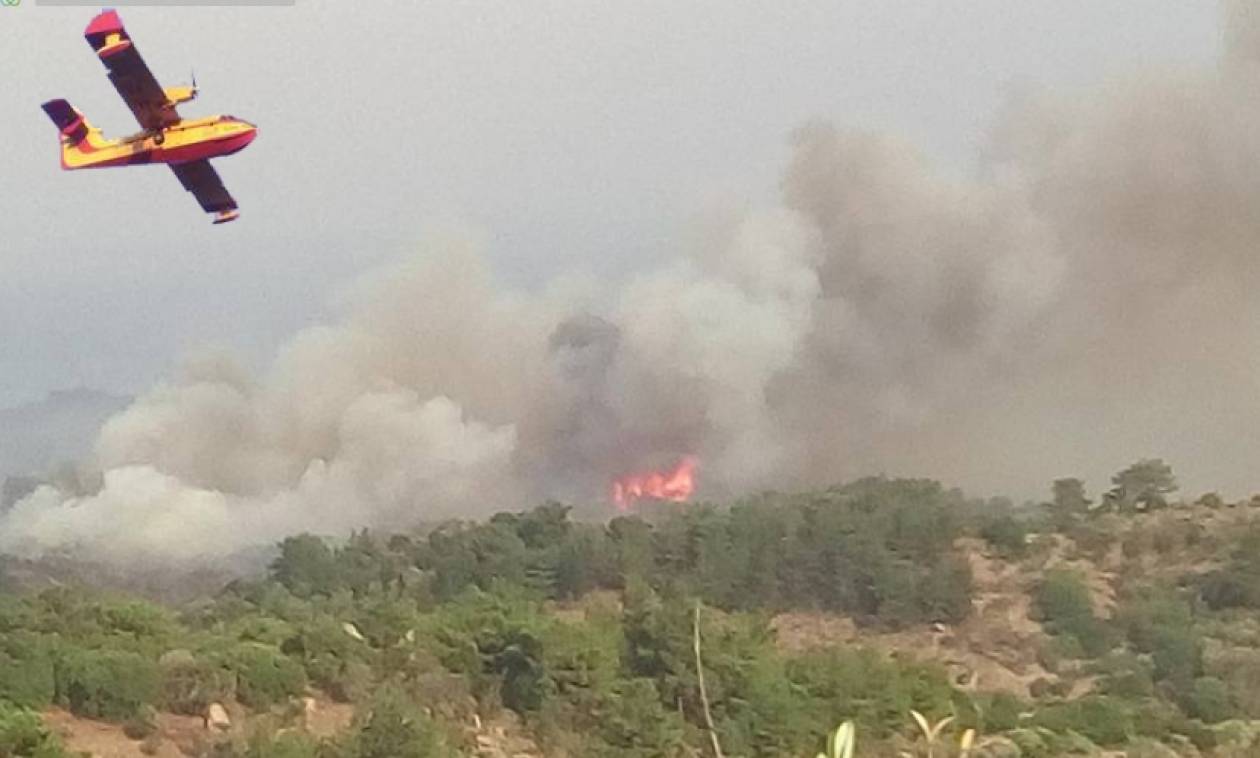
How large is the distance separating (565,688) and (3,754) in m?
9.59

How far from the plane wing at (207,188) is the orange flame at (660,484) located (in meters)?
40.7

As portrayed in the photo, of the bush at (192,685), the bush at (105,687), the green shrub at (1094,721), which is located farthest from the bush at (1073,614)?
the bush at (105,687)

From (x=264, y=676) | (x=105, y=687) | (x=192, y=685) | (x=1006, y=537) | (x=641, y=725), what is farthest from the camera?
(x=1006, y=537)

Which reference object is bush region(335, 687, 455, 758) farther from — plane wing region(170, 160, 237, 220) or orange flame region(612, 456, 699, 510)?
orange flame region(612, 456, 699, 510)

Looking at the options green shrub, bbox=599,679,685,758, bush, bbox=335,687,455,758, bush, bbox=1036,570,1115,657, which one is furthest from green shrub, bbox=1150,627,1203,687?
bush, bbox=335,687,455,758

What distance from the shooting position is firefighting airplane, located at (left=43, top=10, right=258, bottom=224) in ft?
60.0

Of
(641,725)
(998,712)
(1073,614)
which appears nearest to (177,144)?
(641,725)

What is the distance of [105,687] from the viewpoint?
20.6m

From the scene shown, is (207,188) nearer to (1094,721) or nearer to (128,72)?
(128,72)

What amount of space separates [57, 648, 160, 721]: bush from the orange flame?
40.3 meters

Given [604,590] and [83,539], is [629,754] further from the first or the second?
[83,539]

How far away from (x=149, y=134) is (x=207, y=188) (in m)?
1.88

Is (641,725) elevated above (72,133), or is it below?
below

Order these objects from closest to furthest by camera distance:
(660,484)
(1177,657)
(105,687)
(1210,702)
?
(105,687)
(1210,702)
(1177,657)
(660,484)
